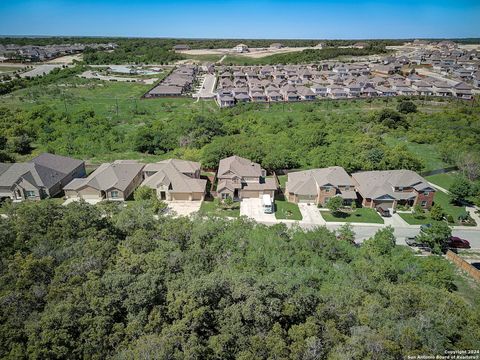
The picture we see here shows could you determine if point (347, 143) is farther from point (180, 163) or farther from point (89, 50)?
point (89, 50)

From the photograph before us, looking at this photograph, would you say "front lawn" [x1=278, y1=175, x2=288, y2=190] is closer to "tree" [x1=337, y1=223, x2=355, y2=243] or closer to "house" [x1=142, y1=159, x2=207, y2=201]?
"house" [x1=142, y1=159, x2=207, y2=201]

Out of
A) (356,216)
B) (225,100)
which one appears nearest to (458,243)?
(356,216)

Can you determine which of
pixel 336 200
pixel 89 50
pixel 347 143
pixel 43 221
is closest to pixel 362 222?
pixel 336 200

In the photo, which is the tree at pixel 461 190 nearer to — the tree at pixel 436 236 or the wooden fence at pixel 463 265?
the tree at pixel 436 236

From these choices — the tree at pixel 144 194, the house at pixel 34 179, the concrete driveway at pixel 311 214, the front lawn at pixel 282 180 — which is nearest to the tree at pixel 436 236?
the concrete driveway at pixel 311 214

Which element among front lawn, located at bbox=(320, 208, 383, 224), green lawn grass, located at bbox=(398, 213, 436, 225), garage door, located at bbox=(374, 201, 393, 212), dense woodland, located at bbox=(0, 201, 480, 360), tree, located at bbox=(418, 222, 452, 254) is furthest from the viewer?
garage door, located at bbox=(374, 201, 393, 212)

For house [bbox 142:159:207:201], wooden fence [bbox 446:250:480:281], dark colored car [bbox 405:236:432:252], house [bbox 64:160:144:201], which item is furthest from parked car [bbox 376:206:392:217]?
house [bbox 64:160:144:201]
